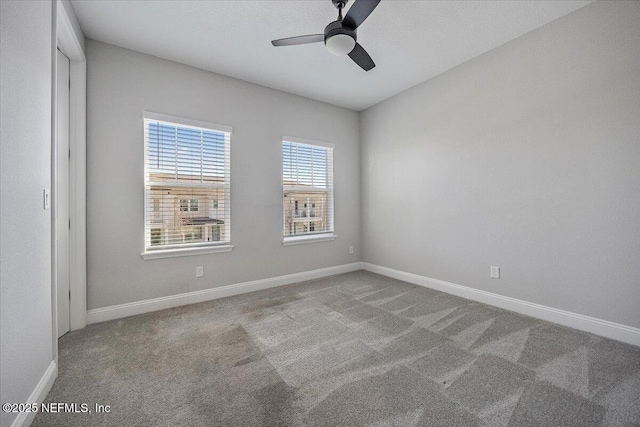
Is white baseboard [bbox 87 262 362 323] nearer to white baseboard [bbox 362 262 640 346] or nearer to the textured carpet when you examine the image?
the textured carpet

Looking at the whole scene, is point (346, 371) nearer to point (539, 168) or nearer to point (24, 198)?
point (24, 198)

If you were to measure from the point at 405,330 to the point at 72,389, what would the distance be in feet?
8.11

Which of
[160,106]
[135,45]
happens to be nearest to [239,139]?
[160,106]

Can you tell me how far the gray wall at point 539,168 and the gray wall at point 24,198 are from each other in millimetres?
3820

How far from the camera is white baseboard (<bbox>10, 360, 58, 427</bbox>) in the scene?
128 centimetres

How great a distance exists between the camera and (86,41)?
2.59 metres

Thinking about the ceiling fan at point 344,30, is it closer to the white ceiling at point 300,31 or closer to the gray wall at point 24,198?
the white ceiling at point 300,31

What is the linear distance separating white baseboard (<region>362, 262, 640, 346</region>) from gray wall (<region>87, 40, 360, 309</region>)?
1642 mm

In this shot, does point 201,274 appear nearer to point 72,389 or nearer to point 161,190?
point 161,190

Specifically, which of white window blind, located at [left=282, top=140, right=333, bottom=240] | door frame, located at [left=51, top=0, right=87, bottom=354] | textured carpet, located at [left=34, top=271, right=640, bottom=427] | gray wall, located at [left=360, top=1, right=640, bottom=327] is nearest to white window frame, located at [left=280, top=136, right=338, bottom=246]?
white window blind, located at [left=282, top=140, right=333, bottom=240]

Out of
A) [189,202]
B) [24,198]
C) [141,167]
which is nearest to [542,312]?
[189,202]

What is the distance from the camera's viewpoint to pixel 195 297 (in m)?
3.11

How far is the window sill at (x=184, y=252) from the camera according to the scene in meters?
2.87

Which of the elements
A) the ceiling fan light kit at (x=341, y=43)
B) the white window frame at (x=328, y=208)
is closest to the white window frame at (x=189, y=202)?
the white window frame at (x=328, y=208)
